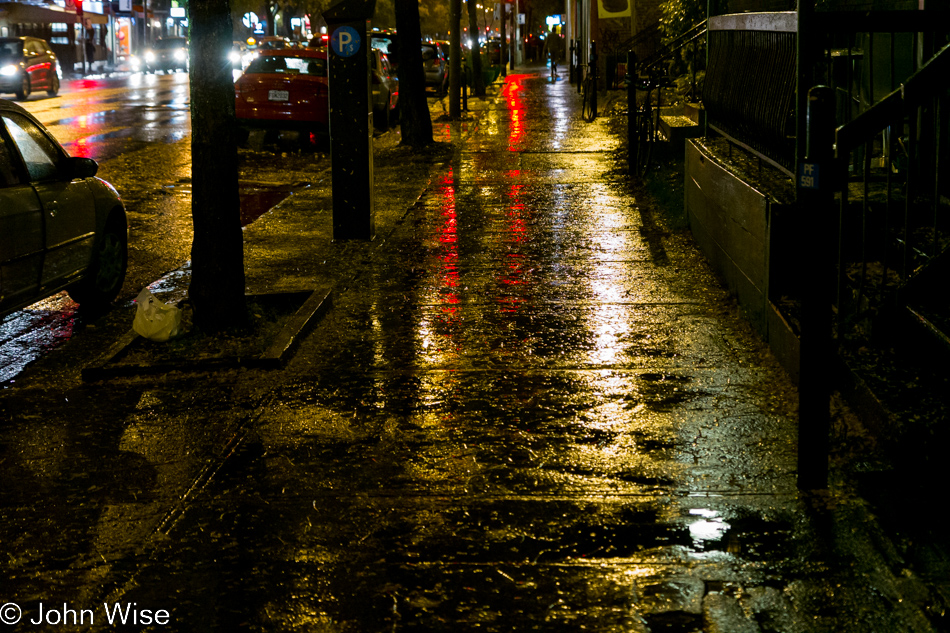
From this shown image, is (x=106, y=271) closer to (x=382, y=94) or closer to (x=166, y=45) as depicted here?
(x=382, y=94)

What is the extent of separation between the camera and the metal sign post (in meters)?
10.0

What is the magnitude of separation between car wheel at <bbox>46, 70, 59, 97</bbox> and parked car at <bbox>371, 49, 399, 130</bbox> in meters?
14.9

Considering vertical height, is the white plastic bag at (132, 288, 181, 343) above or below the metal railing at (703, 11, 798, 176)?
below

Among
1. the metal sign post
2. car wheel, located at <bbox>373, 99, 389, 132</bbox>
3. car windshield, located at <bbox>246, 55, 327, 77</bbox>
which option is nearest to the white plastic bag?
the metal sign post

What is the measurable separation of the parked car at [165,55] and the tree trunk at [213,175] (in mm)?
51593

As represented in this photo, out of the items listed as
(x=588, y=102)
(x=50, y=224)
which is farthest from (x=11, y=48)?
(x=50, y=224)

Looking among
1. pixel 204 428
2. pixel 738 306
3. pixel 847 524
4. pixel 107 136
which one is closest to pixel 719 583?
pixel 847 524

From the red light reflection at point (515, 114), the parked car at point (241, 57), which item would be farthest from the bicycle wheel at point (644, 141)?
A: the parked car at point (241, 57)

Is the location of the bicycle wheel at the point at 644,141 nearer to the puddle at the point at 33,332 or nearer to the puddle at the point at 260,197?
the puddle at the point at 260,197

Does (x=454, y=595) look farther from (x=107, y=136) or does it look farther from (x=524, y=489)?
(x=107, y=136)

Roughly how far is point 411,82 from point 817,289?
14.9m

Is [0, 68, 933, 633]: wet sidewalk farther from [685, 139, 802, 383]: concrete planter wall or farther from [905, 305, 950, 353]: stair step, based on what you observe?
[905, 305, 950, 353]: stair step

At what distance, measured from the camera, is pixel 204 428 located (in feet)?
18.3

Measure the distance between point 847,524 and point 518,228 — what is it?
7.06 metres
